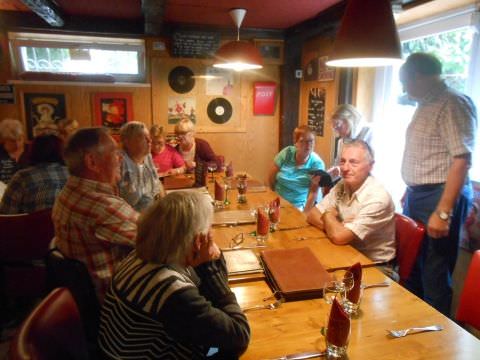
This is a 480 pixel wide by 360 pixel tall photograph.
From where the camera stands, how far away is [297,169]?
3336 millimetres

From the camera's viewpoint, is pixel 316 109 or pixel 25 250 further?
pixel 316 109

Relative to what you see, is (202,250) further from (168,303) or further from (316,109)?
(316,109)

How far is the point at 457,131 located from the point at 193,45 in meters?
3.32

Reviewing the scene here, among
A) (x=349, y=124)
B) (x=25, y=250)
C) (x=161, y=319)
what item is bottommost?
(x=25, y=250)

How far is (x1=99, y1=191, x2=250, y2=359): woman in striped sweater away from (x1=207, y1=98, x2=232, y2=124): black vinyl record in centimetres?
396

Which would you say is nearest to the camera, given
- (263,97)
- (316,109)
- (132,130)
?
(132,130)

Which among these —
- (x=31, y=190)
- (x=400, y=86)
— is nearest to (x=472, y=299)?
(x=31, y=190)

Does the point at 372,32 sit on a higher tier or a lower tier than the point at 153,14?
lower

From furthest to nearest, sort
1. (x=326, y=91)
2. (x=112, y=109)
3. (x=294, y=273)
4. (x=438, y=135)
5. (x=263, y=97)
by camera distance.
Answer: (x=263, y=97) → (x=112, y=109) → (x=326, y=91) → (x=438, y=135) → (x=294, y=273)

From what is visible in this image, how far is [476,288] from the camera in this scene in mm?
1396

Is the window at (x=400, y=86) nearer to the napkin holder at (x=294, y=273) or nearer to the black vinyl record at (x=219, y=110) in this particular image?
the napkin holder at (x=294, y=273)

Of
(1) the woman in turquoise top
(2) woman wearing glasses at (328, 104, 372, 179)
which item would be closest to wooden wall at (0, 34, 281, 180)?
(1) the woman in turquoise top

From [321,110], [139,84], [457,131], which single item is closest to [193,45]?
[139,84]

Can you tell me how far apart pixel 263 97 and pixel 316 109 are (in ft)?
3.10
